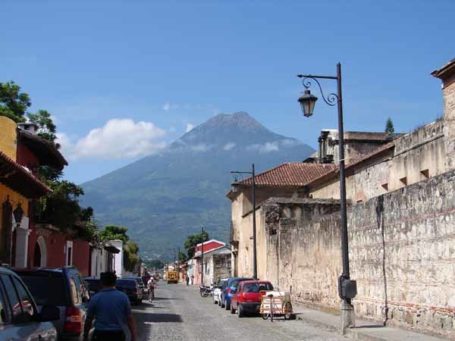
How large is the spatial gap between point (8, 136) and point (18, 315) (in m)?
18.9

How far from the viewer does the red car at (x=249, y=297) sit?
25.8 m

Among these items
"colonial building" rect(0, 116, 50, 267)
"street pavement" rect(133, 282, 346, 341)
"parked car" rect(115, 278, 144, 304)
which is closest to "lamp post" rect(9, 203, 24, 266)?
"colonial building" rect(0, 116, 50, 267)

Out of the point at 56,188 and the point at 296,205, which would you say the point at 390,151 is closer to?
the point at 296,205

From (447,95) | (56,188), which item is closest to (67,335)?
(56,188)

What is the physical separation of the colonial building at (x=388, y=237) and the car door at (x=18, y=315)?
1071cm

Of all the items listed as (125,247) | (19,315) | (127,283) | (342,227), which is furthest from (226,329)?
(125,247)

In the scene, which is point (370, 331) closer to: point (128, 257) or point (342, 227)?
point (342, 227)

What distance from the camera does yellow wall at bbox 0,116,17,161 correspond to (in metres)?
23.8

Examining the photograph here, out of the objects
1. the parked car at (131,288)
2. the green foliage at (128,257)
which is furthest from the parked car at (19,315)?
the green foliage at (128,257)

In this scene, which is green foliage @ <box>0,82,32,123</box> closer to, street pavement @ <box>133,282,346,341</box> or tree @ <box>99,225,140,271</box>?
street pavement @ <box>133,282,346,341</box>

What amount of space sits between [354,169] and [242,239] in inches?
696

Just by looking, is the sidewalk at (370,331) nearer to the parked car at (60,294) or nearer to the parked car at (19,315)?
the parked car at (60,294)

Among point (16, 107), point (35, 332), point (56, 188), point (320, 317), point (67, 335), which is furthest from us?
point (16, 107)

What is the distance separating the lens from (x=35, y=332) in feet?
21.2
